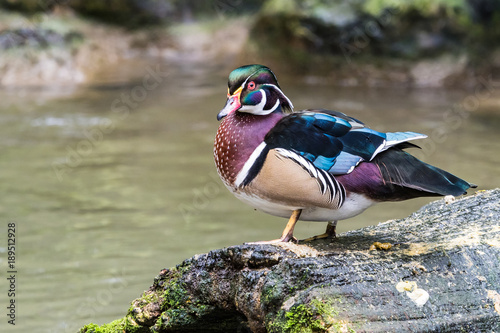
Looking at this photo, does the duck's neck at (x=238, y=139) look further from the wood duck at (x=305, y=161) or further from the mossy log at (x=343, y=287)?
the mossy log at (x=343, y=287)

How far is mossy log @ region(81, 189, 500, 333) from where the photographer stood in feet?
6.86

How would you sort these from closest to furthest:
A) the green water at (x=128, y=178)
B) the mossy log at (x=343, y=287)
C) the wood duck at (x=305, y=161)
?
the mossy log at (x=343, y=287), the wood duck at (x=305, y=161), the green water at (x=128, y=178)

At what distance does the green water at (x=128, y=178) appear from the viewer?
4.54m

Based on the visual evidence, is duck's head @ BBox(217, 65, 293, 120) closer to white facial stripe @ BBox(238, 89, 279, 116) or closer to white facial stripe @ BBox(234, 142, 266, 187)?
white facial stripe @ BBox(238, 89, 279, 116)

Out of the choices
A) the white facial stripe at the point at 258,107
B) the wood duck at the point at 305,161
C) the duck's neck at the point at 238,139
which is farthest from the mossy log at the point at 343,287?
the white facial stripe at the point at 258,107

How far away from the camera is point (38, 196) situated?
6.02 meters

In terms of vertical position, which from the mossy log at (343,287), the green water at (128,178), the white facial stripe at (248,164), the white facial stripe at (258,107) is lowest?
the green water at (128,178)

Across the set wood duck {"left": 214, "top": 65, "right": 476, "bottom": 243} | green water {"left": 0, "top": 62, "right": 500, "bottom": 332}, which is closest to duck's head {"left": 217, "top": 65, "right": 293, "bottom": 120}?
wood duck {"left": 214, "top": 65, "right": 476, "bottom": 243}

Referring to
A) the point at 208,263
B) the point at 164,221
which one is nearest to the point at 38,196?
the point at 164,221

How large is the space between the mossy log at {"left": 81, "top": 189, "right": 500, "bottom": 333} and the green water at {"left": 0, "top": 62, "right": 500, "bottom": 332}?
1.66 meters

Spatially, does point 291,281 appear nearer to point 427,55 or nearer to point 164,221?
point 164,221

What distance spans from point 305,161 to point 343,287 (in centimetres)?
49

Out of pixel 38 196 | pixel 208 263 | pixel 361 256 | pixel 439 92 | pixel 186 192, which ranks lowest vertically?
pixel 38 196

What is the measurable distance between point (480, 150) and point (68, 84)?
6.85m
